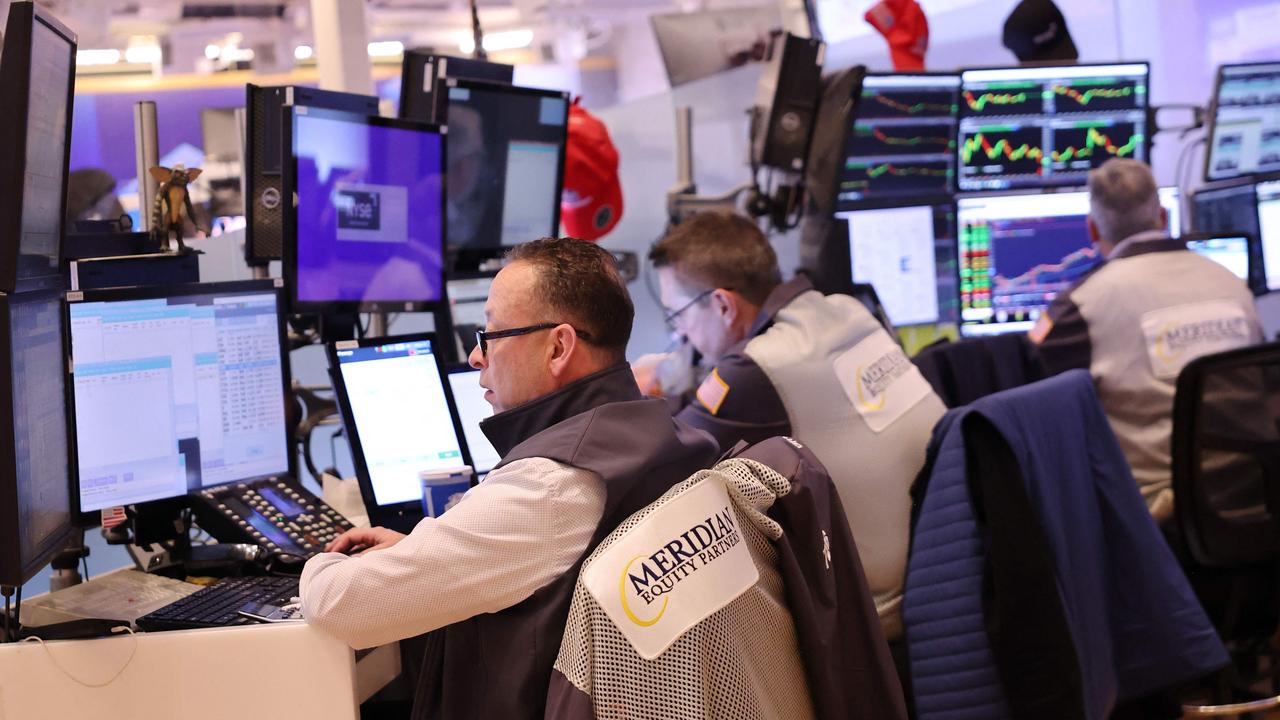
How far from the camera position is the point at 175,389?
6.62ft

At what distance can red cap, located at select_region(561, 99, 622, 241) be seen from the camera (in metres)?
3.29

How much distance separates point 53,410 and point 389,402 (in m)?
0.64

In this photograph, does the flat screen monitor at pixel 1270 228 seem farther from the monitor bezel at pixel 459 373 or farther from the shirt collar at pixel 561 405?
the shirt collar at pixel 561 405

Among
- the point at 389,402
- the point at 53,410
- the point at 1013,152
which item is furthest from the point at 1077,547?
the point at 1013,152

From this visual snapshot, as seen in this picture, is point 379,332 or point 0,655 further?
point 379,332

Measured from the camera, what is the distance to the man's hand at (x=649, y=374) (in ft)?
9.89

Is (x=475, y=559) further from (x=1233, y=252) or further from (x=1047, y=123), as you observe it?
(x=1233, y=252)

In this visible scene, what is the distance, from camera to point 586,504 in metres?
1.46

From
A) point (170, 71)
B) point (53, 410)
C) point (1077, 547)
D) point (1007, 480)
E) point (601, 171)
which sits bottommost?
point (1077, 547)

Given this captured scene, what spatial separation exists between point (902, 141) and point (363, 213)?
6.81 ft

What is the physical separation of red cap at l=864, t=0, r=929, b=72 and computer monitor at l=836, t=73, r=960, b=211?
210 mm

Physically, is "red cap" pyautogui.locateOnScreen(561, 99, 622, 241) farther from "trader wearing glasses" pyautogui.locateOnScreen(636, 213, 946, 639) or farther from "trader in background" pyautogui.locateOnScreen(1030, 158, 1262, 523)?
"trader in background" pyautogui.locateOnScreen(1030, 158, 1262, 523)

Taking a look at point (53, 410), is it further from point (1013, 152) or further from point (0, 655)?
point (1013, 152)

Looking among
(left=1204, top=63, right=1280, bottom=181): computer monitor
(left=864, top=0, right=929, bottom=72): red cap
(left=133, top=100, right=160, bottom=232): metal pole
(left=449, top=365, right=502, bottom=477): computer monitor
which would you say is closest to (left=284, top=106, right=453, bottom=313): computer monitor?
(left=449, top=365, right=502, bottom=477): computer monitor
